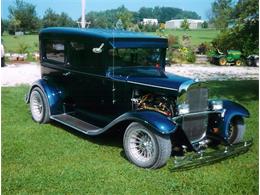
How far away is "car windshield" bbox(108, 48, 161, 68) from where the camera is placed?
6430 mm

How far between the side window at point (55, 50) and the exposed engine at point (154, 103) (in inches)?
81.1

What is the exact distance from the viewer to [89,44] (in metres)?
6.72

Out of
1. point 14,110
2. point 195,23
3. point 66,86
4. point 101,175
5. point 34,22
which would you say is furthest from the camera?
point 195,23

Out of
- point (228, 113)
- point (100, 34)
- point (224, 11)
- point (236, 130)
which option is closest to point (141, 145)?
point (228, 113)

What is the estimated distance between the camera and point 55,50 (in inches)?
303

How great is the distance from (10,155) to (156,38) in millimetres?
3056

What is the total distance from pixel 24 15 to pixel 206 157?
124ft

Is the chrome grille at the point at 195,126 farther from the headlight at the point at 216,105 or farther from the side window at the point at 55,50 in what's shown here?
the side window at the point at 55,50

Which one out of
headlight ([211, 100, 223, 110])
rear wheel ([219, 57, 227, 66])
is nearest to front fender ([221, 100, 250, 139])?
headlight ([211, 100, 223, 110])

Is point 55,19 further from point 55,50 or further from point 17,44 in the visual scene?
point 55,50

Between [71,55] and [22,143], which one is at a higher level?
[71,55]

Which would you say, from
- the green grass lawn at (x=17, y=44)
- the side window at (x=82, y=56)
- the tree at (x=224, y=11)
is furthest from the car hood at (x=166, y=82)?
the green grass lawn at (x=17, y=44)

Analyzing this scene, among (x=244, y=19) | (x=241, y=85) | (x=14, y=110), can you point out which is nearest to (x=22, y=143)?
(x=14, y=110)

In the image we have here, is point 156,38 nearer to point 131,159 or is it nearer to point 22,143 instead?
point 131,159
